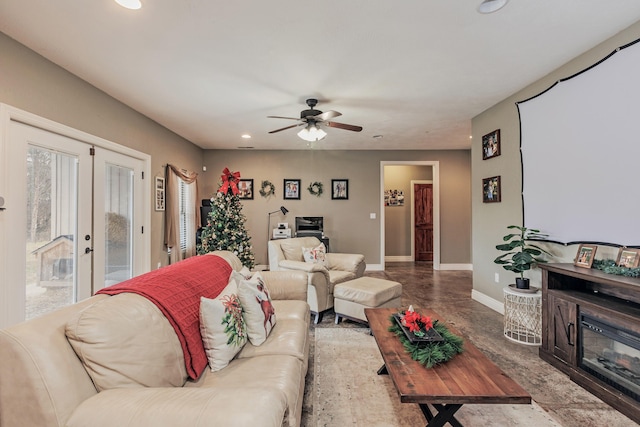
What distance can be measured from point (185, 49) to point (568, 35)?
9.74 feet

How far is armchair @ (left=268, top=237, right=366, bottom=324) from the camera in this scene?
3.29 meters

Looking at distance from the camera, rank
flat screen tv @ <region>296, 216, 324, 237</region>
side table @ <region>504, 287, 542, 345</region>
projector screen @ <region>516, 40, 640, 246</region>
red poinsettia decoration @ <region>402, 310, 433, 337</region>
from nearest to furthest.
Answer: red poinsettia decoration @ <region>402, 310, 433, 337</region> → projector screen @ <region>516, 40, 640, 246</region> → side table @ <region>504, 287, 542, 345</region> → flat screen tv @ <region>296, 216, 324, 237</region>

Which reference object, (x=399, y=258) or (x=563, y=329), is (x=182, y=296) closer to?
(x=563, y=329)

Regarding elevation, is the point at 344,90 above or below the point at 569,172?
above

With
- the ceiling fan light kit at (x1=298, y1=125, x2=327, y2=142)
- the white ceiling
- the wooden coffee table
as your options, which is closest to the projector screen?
the white ceiling

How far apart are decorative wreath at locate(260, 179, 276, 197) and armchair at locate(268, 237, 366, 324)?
227cm

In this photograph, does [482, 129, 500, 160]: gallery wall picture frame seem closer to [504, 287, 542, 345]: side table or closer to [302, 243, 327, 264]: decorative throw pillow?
[504, 287, 542, 345]: side table

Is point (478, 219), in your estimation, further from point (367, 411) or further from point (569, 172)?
point (367, 411)

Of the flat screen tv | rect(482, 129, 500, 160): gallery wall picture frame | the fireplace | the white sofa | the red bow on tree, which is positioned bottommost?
the fireplace

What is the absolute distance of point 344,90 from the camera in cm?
321

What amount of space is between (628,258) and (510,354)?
115 cm

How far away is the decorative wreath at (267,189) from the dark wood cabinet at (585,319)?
484 centimetres

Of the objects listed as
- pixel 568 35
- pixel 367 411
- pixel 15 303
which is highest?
pixel 568 35

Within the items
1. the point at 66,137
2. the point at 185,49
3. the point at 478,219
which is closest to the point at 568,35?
the point at 478,219
